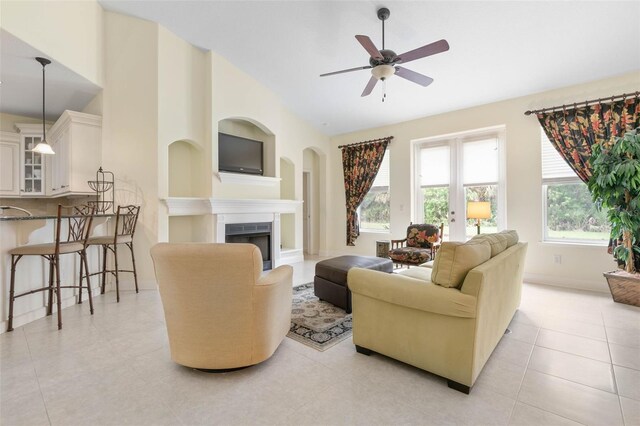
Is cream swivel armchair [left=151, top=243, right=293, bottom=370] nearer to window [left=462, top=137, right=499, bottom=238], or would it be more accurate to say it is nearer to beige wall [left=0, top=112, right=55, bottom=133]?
window [left=462, top=137, right=499, bottom=238]

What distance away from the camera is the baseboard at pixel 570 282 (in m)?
3.90

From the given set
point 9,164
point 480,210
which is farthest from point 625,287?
point 9,164

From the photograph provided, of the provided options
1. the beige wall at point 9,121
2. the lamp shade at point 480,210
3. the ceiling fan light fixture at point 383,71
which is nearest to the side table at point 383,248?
the lamp shade at point 480,210

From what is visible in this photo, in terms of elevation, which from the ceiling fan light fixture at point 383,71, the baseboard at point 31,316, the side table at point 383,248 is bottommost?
the baseboard at point 31,316

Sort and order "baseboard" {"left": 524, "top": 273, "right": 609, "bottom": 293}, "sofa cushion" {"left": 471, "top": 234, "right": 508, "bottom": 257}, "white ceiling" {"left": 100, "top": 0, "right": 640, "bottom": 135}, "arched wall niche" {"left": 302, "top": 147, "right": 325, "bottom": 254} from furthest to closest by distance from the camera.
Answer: "arched wall niche" {"left": 302, "top": 147, "right": 325, "bottom": 254} < "baseboard" {"left": 524, "top": 273, "right": 609, "bottom": 293} < "white ceiling" {"left": 100, "top": 0, "right": 640, "bottom": 135} < "sofa cushion" {"left": 471, "top": 234, "right": 508, "bottom": 257}

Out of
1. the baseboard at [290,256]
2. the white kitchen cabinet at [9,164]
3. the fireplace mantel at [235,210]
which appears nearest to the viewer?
the fireplace mantel at [235,210]

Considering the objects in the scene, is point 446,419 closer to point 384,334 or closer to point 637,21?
point 384,334

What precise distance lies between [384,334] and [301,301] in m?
1.53

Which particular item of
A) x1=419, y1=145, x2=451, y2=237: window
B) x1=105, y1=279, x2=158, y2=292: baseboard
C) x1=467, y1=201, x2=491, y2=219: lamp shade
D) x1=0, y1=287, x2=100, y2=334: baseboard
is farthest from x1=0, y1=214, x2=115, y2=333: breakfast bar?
x1=419, y1=145, x2=451, y2=237: window

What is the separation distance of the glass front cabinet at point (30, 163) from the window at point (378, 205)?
5.83m

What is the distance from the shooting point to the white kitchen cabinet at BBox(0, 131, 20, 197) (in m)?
4.68

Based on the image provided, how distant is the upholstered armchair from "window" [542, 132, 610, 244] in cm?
155

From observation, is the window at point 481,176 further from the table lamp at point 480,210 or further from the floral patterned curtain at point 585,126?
the floral patterned curtain at point 585,126

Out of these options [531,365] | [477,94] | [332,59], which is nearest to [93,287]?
[332,59]
